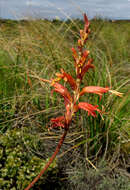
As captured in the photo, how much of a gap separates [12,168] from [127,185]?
2.83 feet

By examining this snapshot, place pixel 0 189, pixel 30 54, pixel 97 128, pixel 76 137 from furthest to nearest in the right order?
1. pixel 30 54
2. pixel 76 137
3. pixel 97 128
4. pixel 0 189

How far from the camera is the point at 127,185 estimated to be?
1.88 meters

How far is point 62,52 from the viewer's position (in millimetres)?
2895

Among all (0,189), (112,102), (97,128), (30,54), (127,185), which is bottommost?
(127,185)

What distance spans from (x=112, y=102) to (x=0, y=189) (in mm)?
1166

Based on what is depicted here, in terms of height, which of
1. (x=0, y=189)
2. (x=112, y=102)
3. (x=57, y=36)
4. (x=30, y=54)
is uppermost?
(x=57, y=36)

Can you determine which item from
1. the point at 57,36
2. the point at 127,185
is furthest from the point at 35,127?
the point at 57,36

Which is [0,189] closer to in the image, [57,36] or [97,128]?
[97,128]

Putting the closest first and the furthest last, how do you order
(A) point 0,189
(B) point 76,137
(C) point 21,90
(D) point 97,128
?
(A) point 0,189 < (D) point 97,128 < (B) point 76,137 < (C) point 21,90

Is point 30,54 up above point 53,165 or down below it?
above

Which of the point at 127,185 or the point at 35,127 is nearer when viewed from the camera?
the point at 127,185

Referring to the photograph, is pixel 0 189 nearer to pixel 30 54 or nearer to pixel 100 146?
pixel 100 146

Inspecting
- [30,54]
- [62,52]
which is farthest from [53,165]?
[30,54]

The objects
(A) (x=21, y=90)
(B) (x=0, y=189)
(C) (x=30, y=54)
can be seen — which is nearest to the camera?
(B) (x=0, y=189)
